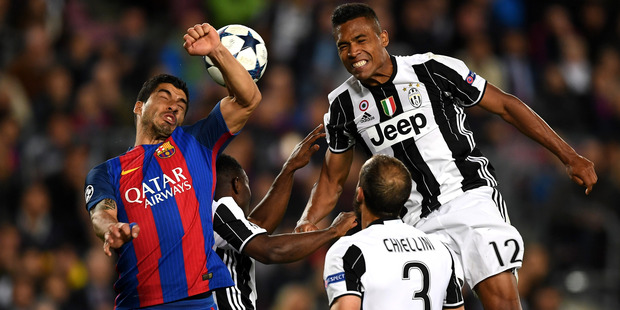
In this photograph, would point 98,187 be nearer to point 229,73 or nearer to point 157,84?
point 157,84

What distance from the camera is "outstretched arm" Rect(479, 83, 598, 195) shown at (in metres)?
5.29

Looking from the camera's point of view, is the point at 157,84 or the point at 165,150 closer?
the point at 165,150

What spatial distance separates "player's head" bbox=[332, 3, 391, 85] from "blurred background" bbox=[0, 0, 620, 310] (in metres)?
3.69

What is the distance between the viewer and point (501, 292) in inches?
204

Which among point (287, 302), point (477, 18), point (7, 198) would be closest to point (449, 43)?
point (477, 18)

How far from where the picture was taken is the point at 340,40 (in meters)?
5.48

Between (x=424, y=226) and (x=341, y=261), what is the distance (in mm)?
1012

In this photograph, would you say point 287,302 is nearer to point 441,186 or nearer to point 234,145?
point 234,145

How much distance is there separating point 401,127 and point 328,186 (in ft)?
2.93

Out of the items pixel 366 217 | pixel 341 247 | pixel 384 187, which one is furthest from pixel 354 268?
pixel 384 187

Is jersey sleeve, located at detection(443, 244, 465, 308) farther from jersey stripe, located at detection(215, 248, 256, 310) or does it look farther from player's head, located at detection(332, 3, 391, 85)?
player's head, located at detection(332, 3, 391, 85)

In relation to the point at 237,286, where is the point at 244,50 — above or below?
above

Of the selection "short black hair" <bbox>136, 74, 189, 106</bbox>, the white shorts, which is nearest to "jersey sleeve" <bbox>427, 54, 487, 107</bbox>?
the white shorts

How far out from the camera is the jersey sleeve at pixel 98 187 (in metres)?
4.72
